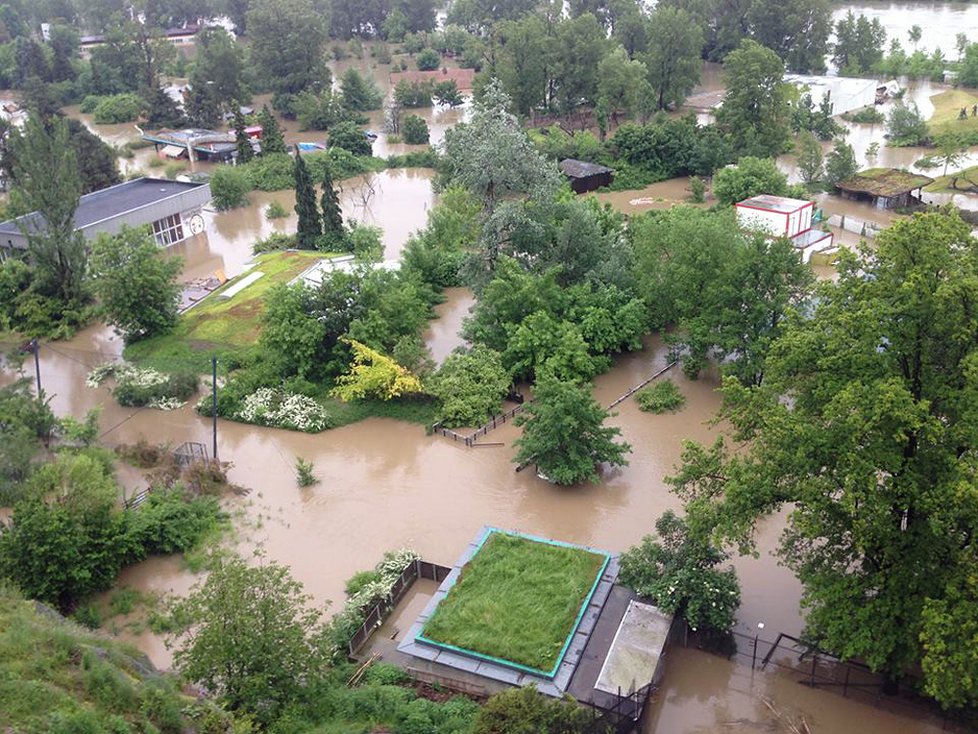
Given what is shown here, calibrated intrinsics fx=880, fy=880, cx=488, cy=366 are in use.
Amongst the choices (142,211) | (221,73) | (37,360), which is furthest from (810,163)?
(221,73)

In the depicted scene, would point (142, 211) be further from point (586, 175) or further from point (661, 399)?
point (661, 399)

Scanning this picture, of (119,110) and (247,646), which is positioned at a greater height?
(119,110)

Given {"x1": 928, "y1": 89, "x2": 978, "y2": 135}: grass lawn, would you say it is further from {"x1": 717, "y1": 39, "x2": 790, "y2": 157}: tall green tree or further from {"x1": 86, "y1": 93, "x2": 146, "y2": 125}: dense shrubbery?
{"x1": 86, "y1": 93, "x2": 146, "y2": 125}: dense shrubbery

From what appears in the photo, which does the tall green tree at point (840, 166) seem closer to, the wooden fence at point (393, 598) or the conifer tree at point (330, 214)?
the conifer tree at point (330, 214)

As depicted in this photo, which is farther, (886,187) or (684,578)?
(886,187)

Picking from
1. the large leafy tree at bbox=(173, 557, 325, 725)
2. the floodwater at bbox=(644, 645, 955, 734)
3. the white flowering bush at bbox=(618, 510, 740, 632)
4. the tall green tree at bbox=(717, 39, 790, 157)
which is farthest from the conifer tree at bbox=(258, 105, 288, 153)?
the floodwater at bbox=(644, 645, 955, 734)

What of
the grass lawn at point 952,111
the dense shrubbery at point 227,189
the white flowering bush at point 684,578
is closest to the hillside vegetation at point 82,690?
the white flowering bush at point 684,578
